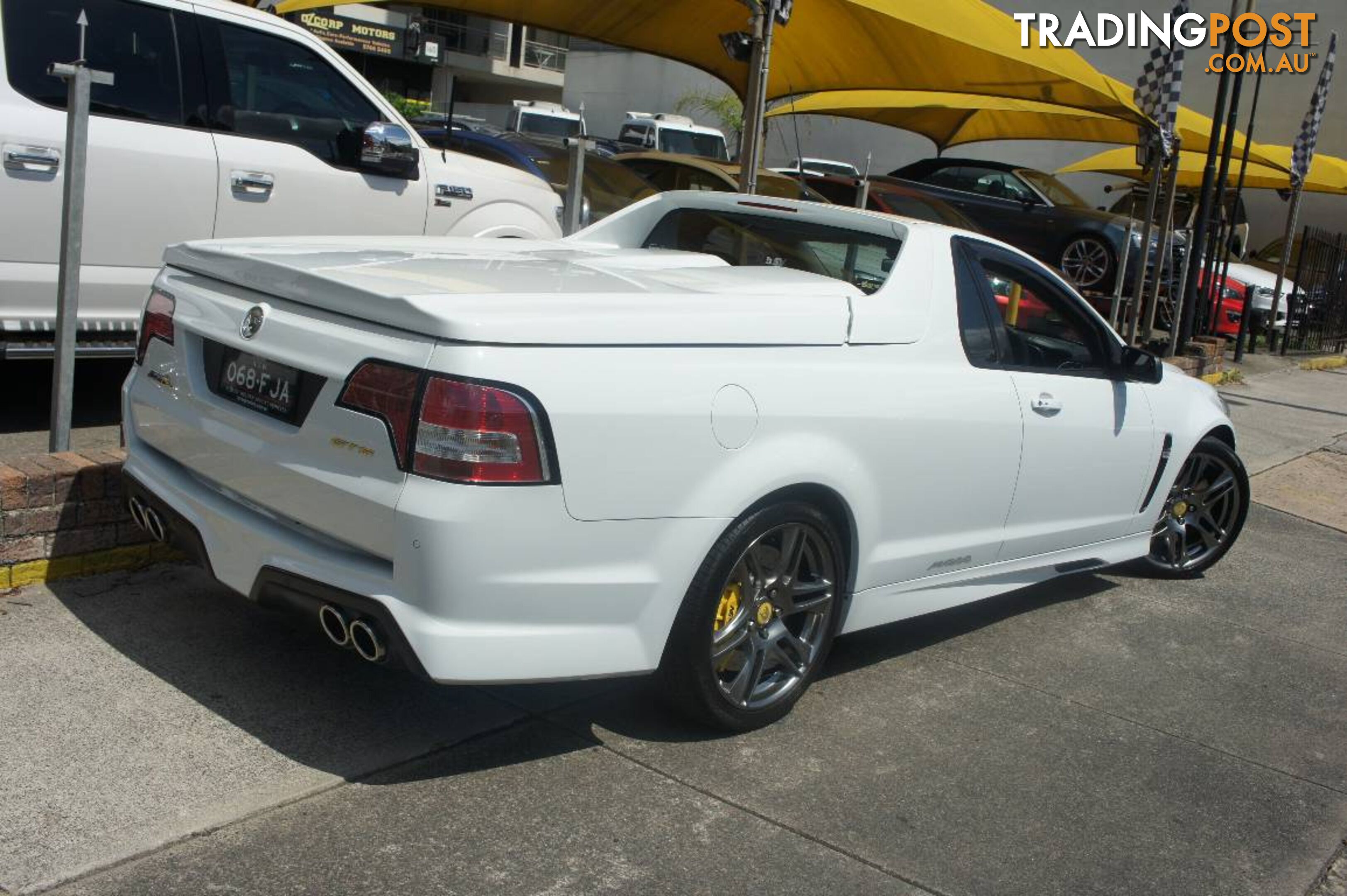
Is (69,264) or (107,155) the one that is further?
(107,155)

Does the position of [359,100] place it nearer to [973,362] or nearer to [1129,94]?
[973,362]

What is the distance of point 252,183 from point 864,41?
7.08 metres

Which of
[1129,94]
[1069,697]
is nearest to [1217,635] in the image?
[1069,697]

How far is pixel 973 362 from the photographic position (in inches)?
185

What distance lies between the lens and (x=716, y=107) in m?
38.1

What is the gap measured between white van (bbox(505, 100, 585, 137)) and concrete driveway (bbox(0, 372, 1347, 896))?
885 inches

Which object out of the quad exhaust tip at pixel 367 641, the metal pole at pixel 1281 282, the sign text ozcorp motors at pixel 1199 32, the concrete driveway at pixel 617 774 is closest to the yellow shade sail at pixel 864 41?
the concrete driveway at pixel 617 774

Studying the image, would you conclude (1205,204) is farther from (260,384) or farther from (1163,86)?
(260,384)

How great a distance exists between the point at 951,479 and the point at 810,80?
9981 mm

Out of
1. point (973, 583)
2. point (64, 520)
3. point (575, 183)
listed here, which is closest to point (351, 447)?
point (64, 520)

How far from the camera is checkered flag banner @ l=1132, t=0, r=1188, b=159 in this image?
11609 mm

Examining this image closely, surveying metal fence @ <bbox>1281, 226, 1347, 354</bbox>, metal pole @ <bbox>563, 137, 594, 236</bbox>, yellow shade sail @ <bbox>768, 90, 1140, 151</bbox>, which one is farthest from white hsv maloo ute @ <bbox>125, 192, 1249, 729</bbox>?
metal fence @ <bbox>1281, 226, 1347, 354</bbox>

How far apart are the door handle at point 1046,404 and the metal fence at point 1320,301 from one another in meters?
14.5

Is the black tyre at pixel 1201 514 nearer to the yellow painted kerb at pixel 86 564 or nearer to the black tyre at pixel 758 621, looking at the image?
the black tyre at pixel 758 621
